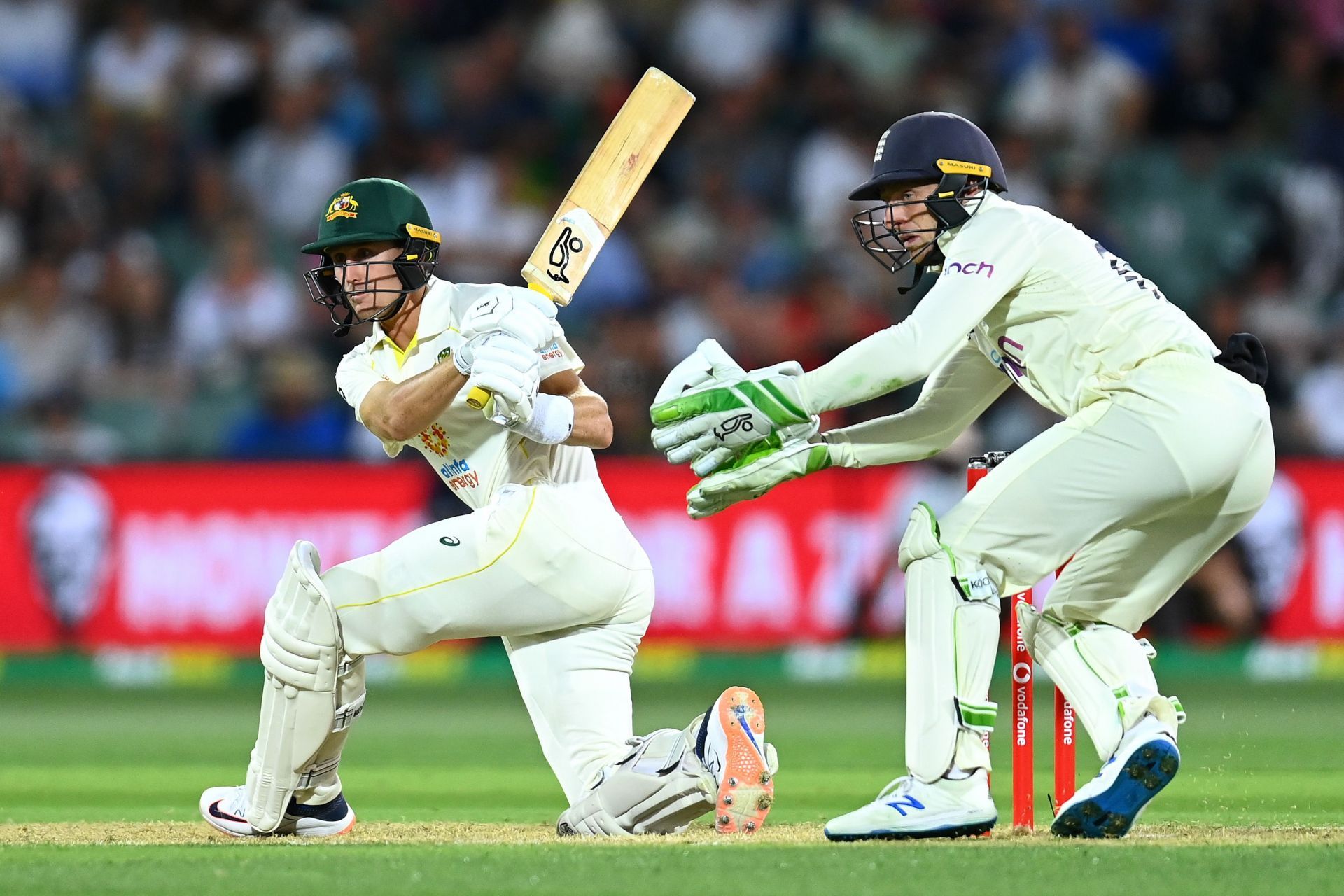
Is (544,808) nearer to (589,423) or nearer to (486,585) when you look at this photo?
(486,585)

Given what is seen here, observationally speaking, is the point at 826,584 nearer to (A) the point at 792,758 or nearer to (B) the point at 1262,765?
(A) the point at 792,758

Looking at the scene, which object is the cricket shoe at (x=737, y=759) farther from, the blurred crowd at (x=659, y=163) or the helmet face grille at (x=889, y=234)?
the blurred crowd at (x=659, y=163)

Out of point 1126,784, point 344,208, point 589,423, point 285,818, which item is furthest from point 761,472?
point 285,818

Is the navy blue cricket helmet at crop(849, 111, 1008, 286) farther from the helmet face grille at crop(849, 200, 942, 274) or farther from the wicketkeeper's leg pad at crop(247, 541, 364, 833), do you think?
the wicketkeeper's leg pad at crop(247, 541, 364, 833)

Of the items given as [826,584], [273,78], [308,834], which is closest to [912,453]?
[308,834]

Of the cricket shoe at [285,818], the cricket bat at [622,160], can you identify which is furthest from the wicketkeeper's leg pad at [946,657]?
the cricket shoe at [285,818]

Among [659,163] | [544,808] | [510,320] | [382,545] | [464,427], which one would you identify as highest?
[659,163]
